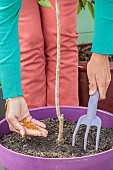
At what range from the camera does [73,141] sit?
1301mm

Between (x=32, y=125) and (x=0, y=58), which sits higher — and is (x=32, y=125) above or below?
below

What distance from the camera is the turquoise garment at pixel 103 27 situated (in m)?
1.17

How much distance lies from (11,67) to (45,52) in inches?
20.8

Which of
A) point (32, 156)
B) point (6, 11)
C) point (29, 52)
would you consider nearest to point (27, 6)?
point (29, 52)

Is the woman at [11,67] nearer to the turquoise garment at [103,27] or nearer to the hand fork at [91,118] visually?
the hand fork at [91,118]

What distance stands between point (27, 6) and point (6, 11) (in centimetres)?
39

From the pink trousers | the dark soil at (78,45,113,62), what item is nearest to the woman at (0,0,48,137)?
the pink trousers

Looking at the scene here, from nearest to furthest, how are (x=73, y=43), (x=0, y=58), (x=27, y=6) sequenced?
1. (x=0, y=58)
2. (x=27, y=6)
3. (x=73, y=43)

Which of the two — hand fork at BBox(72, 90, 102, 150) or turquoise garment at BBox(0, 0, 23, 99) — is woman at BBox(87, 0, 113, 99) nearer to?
hand fork at BBox(72, 90, 102, 150)

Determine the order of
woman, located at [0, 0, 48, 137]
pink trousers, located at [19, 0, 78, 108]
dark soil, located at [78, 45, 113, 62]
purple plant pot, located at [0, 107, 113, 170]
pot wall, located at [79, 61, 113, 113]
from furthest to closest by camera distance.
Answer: dark soil, located at [78, 45, 113, 62] < pot wall, located at [79, 61, 113, 113] < pink trousers, located at [19, 0, 78, 108] < woman, located at [0, 0, 48, 137] < purple plant pot, located at [0, 107, 113, 170]

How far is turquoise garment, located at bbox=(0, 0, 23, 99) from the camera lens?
122cm

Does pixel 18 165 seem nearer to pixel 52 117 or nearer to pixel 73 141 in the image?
pixel 73 141

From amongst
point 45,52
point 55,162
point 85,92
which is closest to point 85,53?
point 85,92

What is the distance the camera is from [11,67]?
1255 mm
